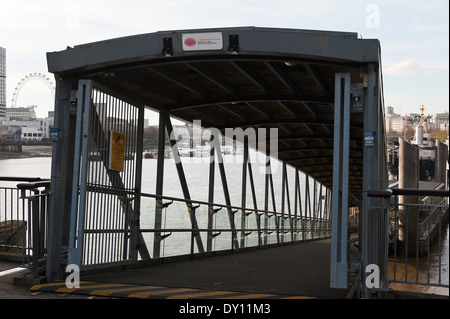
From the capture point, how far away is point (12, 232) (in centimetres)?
762

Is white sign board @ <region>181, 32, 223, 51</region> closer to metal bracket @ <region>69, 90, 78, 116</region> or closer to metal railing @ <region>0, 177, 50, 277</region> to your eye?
metal bracket @ <region>69, 90, 78, 116</region>

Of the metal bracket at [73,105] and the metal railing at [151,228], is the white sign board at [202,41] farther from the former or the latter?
the metal railing at [151,228]

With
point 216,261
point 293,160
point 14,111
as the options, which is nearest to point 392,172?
point 14,111

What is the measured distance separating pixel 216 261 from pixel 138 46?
14.5ft

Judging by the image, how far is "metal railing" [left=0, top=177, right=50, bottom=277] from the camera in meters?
5.96

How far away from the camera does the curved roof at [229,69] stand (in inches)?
220

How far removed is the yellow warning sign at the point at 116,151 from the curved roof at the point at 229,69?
0.77 meters

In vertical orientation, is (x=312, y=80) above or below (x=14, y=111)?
below

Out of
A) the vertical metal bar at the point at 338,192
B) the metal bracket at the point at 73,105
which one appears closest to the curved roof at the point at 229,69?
the metal bracket at the point at 73,105

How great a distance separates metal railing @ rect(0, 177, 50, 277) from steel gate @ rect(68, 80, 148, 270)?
401 mm

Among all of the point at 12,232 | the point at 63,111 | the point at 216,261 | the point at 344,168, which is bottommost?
the point at 216,261

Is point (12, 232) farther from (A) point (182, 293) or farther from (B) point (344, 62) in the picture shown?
(B) point (344, 62)

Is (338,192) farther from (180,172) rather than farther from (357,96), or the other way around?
(180,172)
